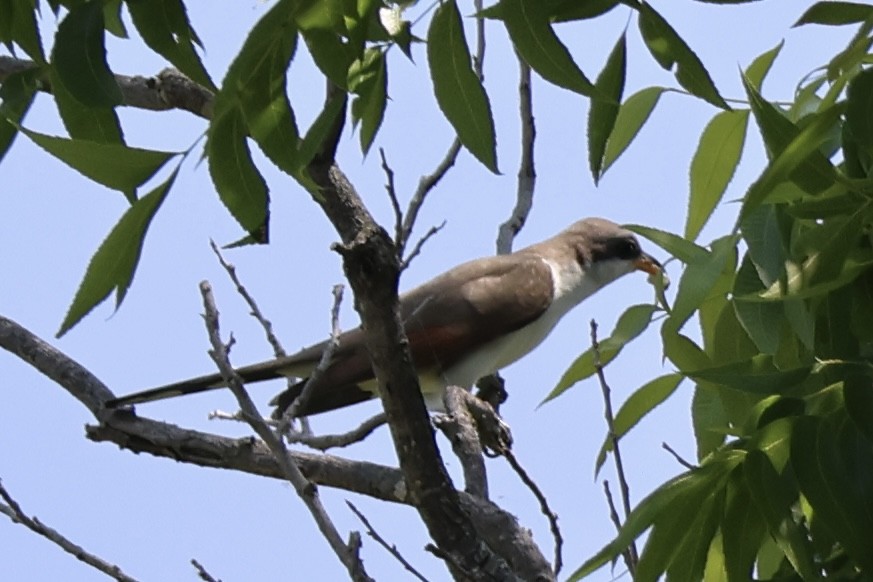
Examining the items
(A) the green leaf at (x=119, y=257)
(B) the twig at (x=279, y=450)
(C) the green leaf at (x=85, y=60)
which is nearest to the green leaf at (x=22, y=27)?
(C) the green leaf at (x=85, y=60)

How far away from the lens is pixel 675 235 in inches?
88.4

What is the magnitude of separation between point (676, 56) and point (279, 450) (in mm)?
1138

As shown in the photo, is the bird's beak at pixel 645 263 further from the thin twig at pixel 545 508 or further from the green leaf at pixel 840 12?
the green leaf at pixel 840 12

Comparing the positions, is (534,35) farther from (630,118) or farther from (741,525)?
(741,525)

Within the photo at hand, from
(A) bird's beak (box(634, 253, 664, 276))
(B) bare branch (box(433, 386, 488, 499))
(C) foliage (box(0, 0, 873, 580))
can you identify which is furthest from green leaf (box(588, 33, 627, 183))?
(A) bird's beak (box(634, 253, 664, 276))

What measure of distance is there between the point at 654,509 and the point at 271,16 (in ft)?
2.90

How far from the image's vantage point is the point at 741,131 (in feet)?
7.93

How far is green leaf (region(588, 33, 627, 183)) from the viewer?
2086 millimetres

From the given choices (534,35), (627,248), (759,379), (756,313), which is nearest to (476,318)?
(627,248)

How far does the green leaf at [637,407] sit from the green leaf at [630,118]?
421 mm

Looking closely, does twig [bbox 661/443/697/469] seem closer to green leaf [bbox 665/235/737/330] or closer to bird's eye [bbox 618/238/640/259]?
green leaf [bbox 665/235/737/330]

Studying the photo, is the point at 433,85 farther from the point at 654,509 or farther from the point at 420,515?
the point at 420,515

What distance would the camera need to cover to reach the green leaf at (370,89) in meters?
2.14

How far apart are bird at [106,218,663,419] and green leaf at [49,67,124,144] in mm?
3378
